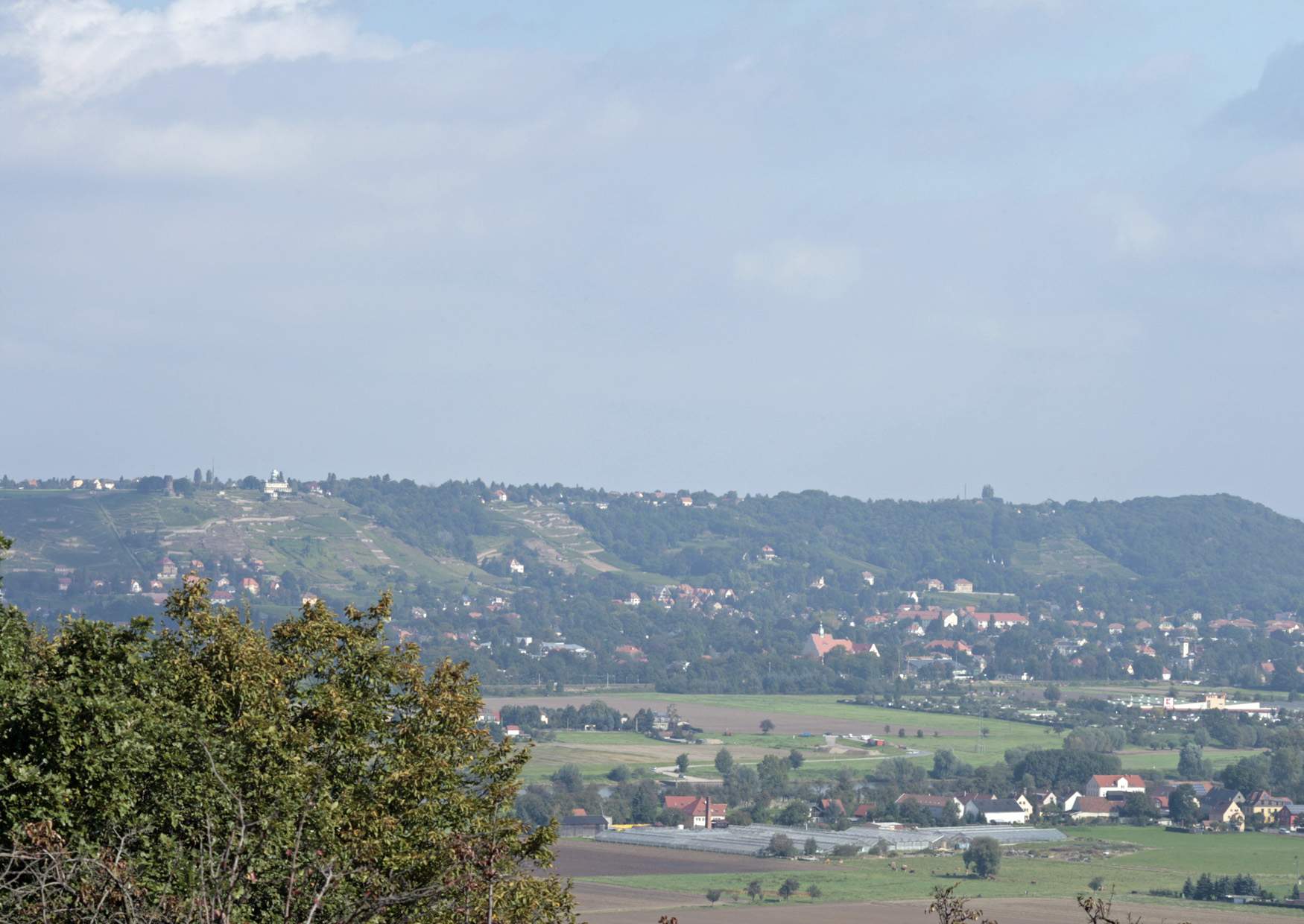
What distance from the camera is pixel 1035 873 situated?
60938 millimetres

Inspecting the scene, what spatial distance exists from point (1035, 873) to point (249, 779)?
51264mm

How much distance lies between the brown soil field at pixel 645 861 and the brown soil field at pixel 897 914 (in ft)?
24.1

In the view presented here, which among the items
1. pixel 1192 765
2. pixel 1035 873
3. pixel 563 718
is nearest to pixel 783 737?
pixel 563 718

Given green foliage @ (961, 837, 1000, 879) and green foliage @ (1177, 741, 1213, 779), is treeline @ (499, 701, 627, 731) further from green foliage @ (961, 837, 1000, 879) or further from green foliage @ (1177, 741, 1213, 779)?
green foliage @ (961, 837, 1000, 879)

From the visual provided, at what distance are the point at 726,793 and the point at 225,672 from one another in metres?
73.4

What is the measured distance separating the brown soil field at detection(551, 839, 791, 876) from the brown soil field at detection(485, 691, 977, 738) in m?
53.6

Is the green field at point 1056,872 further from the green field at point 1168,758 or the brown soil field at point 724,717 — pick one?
the brown soil field at point 724,717

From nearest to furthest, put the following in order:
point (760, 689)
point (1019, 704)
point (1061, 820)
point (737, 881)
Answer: point (737, 881) → point (1061, 820) → point (1019, 704) → point (760, 689)

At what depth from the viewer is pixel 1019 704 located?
145 meters

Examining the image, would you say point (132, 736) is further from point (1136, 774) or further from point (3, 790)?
point (1136, 774)

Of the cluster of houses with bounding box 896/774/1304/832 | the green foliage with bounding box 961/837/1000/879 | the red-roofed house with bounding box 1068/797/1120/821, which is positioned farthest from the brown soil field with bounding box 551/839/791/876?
the red-roofed house with bounding box 1068/797/1120/821

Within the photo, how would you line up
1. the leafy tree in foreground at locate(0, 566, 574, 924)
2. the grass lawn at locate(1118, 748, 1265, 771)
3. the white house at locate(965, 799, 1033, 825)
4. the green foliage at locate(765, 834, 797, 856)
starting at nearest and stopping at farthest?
the leafy tree in foreground at locate(0, 566, 574, 924)
the green foliage at locate(765, 834, 797, 856)
the white house at locate(965, 799, 1033, 825)
the grass lawn at locate(1118, 748, 1265, 771)

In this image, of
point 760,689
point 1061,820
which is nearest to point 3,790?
point 1061,820

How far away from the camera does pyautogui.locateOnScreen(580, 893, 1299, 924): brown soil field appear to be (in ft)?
158
